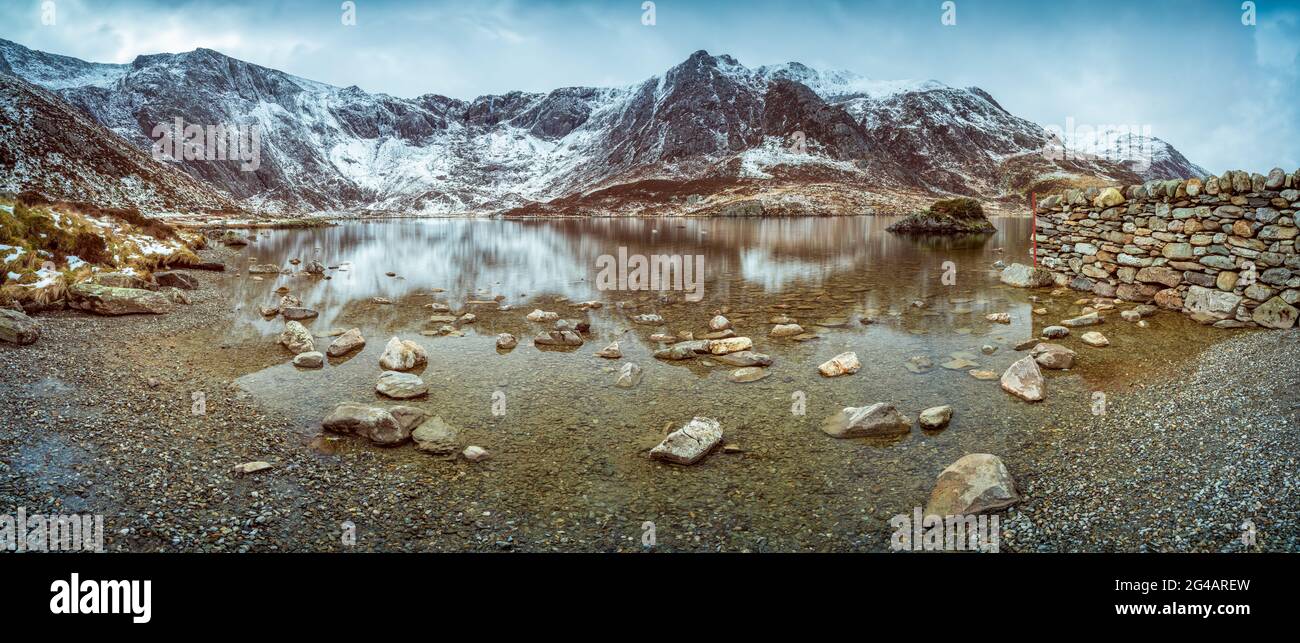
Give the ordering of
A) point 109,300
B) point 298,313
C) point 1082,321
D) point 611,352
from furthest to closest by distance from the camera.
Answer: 1. point 298,313
2. point 109,300
3. point 1082,321
4. point 611,352

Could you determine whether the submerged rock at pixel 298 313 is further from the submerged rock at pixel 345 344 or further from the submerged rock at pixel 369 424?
the submerged rock at pixel 369 424

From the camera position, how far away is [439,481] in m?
6.99

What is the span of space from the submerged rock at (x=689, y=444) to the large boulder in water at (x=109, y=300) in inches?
633

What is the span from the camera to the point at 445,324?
16.1 metres

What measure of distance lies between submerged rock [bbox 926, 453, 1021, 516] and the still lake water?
272 mm

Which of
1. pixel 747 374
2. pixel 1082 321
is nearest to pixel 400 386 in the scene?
pixel 747 374

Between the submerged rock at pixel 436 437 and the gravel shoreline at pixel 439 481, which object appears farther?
the submerged rock at pixel 436 437

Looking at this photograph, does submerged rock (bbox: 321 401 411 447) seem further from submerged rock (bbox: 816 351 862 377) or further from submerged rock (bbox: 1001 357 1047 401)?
submerged rock (bbox: 1001 357 1047 401)

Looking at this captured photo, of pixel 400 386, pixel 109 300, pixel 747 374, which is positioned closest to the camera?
pixel 400 386

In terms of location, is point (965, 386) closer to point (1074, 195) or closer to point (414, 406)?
point (414, 406)

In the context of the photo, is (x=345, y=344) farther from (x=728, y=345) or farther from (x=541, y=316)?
(x=728, y=345)

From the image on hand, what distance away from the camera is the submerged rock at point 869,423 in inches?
328

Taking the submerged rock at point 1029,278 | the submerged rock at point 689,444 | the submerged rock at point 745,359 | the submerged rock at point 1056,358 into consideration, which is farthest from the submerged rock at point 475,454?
the submerged rock at point 1029,278

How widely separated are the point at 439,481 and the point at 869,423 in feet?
19.6
